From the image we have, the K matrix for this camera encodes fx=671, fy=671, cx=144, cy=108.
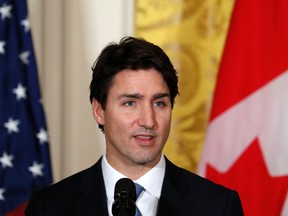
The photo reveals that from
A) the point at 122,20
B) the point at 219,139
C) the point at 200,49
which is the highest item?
the point at 122,20

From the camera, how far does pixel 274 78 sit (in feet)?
8.30

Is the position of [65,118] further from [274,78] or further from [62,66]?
[274,78]

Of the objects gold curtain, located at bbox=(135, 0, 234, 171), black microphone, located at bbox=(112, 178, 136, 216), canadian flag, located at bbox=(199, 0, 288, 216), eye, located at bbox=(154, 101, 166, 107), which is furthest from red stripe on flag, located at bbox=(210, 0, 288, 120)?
black microphone, located at bbox=(112, 178, 136, 216)

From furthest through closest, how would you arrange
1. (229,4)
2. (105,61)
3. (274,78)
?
(229,4)
(274,78)
(105,61)

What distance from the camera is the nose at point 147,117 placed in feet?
6.11

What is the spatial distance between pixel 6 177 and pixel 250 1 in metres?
1.17

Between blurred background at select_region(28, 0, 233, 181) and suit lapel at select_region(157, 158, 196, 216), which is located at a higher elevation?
blurred background at select_region(28, 0, 233, 181)

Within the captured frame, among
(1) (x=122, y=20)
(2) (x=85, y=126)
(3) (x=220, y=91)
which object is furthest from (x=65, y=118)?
(3) (x=220, y=91)

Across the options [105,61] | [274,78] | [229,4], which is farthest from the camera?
[229,4]

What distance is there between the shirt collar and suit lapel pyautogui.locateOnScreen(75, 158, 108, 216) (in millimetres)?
21

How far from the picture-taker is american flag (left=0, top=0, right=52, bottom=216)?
256 centimetres

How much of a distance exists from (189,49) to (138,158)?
4.15ft

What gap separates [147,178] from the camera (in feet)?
6.37

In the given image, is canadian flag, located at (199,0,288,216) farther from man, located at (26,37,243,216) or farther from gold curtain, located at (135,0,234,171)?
man, located at (26,37,243,216)
